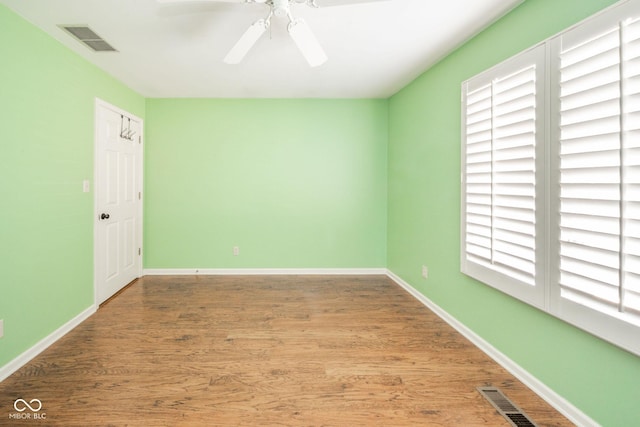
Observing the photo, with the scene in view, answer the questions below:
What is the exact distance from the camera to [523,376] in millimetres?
1913

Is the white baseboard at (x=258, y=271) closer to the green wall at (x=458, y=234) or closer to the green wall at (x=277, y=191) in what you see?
the green wall at (x=277, y=191)

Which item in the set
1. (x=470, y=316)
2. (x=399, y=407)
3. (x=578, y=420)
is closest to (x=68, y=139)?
(x=399, y=407)

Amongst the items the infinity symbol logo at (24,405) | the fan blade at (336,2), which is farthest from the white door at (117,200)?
the fan blade at (336,2)

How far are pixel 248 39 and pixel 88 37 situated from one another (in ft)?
4.96

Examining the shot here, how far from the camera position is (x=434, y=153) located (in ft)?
9.99

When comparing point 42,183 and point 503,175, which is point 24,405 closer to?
point 42,183

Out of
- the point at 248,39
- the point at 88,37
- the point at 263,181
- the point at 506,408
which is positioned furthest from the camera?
the point at 263,181

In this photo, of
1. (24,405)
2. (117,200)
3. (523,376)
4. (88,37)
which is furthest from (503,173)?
(117,200)

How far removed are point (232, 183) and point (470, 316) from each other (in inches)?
130

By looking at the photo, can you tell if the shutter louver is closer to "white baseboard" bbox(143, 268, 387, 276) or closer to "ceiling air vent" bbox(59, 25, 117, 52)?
"white baseboard" bbox(143, 268, 387, 276)

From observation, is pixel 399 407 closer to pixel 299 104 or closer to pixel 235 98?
pixel 299 104

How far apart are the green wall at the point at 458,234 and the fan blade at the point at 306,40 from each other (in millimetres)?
1300

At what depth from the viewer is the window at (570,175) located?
4.30 ft

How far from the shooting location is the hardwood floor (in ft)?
5.40
